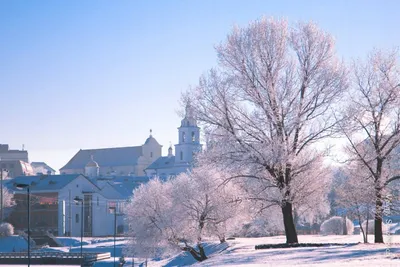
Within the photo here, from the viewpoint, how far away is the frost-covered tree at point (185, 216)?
46688 millimetres

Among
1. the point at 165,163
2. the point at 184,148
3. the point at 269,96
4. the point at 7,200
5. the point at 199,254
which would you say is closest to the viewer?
the point at 269,96

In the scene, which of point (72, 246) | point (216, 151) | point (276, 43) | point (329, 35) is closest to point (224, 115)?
point (216, 151)

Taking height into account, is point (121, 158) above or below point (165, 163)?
above

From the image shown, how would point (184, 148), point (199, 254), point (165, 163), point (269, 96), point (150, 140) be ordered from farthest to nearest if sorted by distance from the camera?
point (150, 140) → point (165, 163) → point (184, 148) → point (199, 254) → point (269, 96)

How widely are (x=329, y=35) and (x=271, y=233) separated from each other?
50.2 m

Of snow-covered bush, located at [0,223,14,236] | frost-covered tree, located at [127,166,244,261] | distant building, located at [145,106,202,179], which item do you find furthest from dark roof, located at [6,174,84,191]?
frost-covered tree, located at [127,166,244,261]

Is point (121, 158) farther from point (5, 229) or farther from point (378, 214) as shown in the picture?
point (378, 214)

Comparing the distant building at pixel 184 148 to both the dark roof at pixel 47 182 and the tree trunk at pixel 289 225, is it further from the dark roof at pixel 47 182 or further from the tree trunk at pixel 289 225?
the tree trunk at pixel 289 225

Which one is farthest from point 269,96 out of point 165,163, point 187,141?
point 165,163

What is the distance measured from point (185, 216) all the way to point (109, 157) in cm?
14845

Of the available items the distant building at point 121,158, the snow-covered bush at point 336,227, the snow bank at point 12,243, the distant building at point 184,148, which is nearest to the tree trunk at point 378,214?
the snow-covered bush at point 336,227

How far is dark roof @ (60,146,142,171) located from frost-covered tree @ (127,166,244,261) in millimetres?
133127

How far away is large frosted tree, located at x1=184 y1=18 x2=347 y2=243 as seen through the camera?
35.3 m

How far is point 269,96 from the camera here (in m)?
35.3
